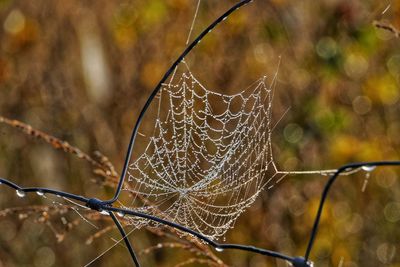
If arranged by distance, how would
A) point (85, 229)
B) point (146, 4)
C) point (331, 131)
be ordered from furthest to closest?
point (85, 229)
point (146, 4)
point (331, 131)

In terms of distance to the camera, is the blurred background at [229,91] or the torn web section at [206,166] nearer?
the torn web section at [206,166]

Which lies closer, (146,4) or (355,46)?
(355,46)

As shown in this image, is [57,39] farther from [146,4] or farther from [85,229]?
[85,229]

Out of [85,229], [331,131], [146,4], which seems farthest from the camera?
[85,229]

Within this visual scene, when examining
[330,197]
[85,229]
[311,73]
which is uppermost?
[311,73]

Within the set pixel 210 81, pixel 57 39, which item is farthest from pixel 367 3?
pixel 57 39

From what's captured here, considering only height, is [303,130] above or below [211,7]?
below

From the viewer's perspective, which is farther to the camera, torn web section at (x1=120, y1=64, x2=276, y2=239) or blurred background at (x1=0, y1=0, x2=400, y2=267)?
blurred background at (x1=0, y1=0, x2=400, y2=267)

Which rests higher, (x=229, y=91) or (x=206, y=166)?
(x=229, y=91)
